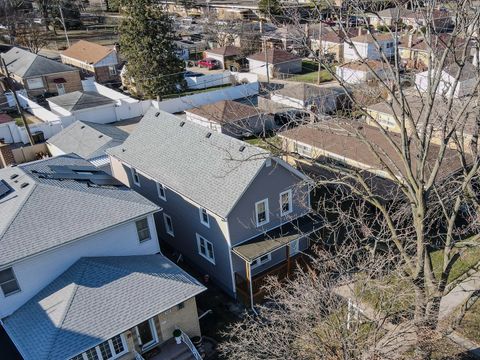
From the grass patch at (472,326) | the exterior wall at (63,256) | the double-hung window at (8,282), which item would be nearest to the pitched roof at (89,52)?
the exterior wall at (63,256)

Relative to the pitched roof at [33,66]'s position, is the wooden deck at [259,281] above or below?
below

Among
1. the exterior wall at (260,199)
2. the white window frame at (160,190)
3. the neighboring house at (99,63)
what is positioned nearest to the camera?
the exterior wall at (260,199)

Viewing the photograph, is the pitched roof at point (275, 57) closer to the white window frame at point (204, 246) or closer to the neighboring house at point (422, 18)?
the neighboring house at point (422, 18)

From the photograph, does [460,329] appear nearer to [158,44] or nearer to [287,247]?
[287,247]

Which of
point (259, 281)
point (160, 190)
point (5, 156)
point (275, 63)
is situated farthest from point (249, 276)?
point (275, 63)

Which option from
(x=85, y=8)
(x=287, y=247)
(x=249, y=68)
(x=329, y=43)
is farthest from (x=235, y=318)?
(x=85, y=8)

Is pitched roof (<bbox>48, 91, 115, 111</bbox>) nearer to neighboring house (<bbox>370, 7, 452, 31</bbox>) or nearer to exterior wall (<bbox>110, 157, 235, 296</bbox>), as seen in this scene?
exterior wall (<bbox>110, 157, 235, 296</bbox>)
